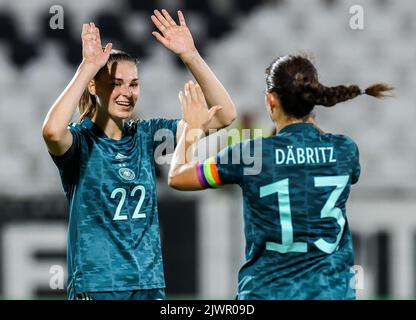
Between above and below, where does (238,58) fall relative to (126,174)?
above

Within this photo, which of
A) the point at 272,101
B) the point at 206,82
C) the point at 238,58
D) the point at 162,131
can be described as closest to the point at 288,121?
the point at 272,101

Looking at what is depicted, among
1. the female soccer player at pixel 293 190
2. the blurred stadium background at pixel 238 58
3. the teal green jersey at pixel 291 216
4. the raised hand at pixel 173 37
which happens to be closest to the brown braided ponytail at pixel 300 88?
the female soccer player at pixel 293 190

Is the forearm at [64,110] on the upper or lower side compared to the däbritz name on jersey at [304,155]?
upper

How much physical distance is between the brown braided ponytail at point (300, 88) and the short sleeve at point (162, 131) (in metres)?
0.57

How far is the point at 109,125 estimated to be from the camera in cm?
341

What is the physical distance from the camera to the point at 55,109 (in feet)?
10.3

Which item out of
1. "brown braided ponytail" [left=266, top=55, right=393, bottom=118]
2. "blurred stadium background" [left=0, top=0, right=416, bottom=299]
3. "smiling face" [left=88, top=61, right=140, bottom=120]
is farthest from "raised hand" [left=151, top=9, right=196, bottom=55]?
"blurred stadium background" [left=0, top=0, right=416, bottom=299]

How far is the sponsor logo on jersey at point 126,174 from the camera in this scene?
330 centimetres

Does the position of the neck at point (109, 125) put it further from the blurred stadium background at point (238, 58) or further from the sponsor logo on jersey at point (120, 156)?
the blurred stadium background at point (238, 58)

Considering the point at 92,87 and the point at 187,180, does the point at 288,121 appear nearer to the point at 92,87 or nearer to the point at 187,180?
the point at 187,180

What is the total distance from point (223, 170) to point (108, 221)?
523 millimetres

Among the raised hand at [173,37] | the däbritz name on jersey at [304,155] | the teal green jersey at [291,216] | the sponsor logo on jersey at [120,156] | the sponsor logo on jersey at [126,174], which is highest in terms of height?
the raised hand at [173,37]

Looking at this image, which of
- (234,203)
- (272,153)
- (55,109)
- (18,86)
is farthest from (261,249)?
(18,86)
